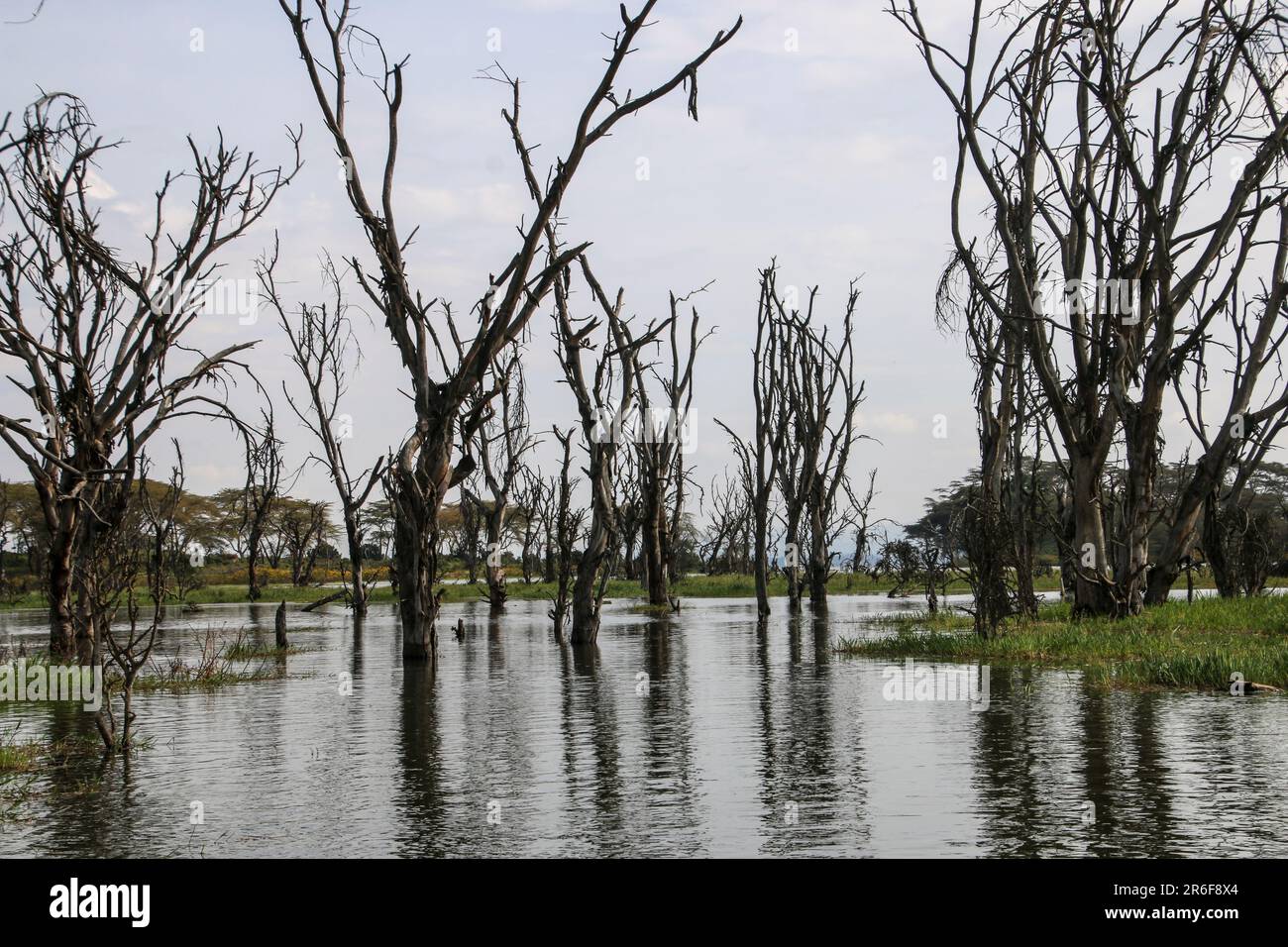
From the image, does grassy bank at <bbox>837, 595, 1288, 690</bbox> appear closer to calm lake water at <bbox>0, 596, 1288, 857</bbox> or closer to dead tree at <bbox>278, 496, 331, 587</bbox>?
calm lake water at <bbox>0, 596, 1288, 857</bbox>

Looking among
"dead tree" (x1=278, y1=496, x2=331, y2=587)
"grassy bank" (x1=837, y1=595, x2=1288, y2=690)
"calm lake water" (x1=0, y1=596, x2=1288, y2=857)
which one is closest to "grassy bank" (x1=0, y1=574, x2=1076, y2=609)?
"dead tree" (x1=278, y1=496, x2=331, y2=587)

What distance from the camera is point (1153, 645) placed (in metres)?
14.9

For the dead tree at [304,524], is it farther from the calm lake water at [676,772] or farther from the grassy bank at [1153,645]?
the calm lake water at [676,772]

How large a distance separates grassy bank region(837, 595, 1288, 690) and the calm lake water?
2.00ft

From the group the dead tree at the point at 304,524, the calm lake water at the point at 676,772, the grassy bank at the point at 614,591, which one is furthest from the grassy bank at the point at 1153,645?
the dead tree at the point at 304,524

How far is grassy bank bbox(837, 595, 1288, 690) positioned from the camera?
12680 millimetres

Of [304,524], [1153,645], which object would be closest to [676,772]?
[1153,645]

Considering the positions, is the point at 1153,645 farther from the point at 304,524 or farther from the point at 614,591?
the point at 304,524

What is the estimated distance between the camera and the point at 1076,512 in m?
19.8

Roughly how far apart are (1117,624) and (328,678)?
10.5 m

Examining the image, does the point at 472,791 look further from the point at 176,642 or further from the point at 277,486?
the point at 277,486

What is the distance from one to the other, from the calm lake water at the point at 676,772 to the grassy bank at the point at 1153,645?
0.61 meters
